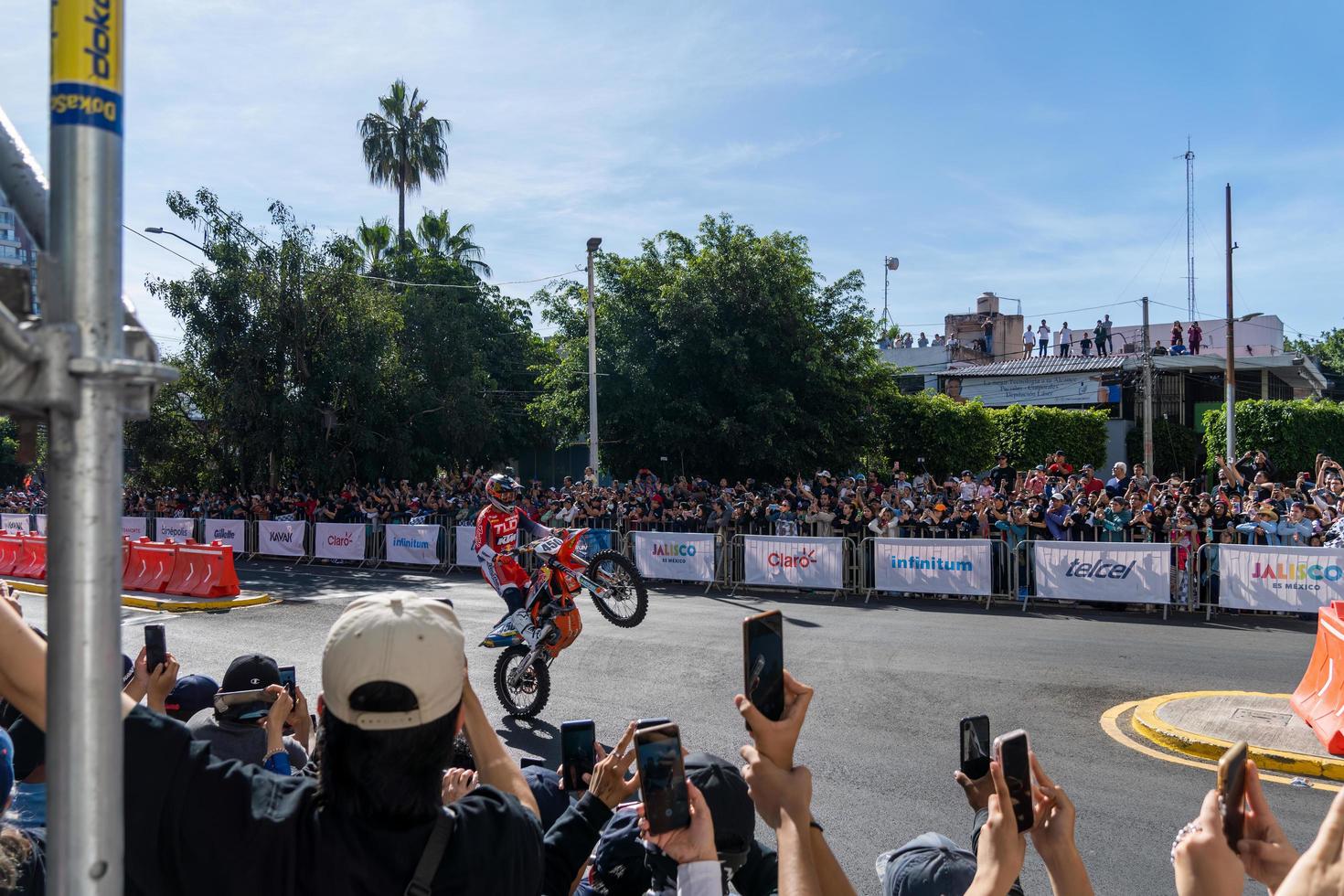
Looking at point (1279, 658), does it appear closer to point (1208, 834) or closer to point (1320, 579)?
point (1320, 579)

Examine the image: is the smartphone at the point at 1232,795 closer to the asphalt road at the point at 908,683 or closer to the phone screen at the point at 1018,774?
the phone screen at the point at 1018,774

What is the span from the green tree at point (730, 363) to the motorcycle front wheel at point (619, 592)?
1423 centimetres

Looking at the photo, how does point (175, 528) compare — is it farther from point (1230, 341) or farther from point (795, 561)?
point (1230, 341)

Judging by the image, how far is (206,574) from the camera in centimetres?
1723

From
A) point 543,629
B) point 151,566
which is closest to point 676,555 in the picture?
point 543,629

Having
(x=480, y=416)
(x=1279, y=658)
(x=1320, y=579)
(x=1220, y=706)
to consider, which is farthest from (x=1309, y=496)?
(x=480, y=416)

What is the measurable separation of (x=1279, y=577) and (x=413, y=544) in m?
16.4

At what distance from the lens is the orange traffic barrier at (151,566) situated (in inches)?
711

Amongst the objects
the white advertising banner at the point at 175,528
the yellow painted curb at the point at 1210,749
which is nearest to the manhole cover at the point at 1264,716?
the yellow painted curb at the point at 1210,749

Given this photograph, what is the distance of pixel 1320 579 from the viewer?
494 inches

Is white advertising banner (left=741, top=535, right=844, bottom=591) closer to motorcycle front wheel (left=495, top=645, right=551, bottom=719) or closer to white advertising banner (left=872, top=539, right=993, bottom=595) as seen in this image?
white advertising banner (left=872, top=539, right=993, bottom=595)

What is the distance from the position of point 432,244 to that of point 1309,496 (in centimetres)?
3445

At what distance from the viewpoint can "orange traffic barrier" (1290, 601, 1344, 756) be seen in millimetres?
7141

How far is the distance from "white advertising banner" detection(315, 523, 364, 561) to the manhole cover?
18.9 m
